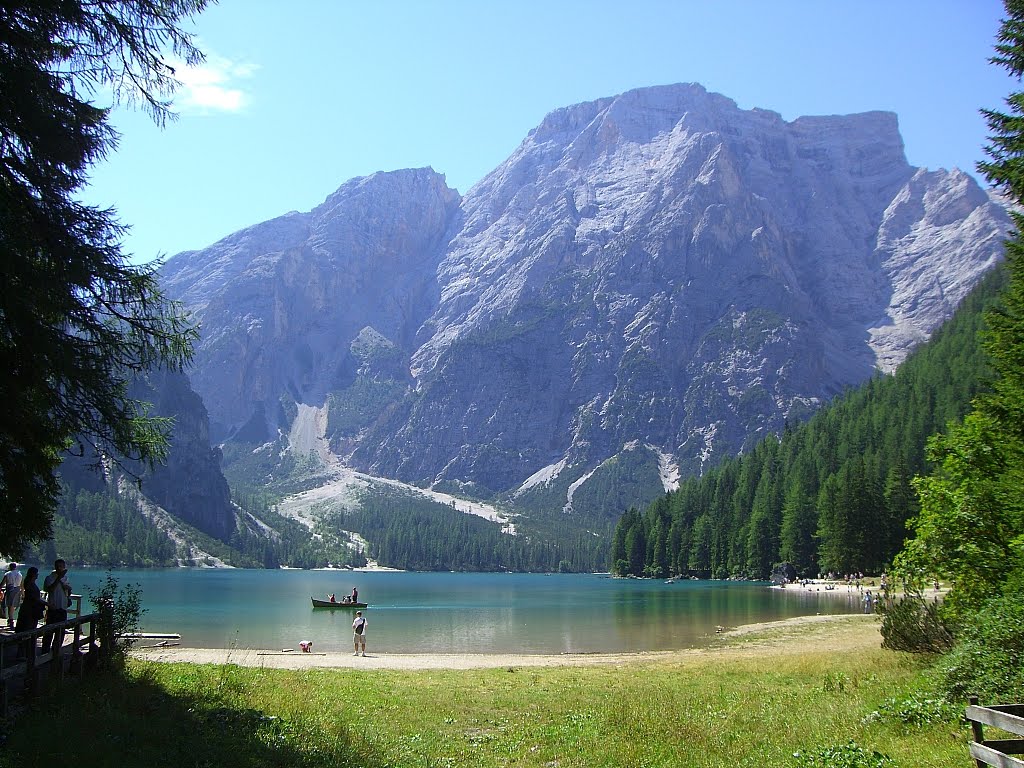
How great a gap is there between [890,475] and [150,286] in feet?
352

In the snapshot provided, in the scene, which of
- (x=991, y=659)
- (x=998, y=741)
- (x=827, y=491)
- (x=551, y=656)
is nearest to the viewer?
(x=998, y=741)

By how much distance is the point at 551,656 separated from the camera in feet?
142

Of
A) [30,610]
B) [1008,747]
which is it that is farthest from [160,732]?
[1008,747]

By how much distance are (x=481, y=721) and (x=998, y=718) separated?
12723 mm

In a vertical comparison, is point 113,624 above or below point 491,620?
above

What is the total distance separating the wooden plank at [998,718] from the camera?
885 centimetres

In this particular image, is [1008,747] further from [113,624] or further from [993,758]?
[113,624]

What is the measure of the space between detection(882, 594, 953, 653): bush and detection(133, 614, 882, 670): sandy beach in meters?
7.73

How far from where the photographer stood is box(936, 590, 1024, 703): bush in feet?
44.1

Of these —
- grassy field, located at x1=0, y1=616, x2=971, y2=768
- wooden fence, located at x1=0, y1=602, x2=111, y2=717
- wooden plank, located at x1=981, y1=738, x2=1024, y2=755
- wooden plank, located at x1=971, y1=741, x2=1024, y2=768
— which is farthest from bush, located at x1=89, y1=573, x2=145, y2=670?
wooden plank, located at x1=981, y1=738, x2=1024, y2=755

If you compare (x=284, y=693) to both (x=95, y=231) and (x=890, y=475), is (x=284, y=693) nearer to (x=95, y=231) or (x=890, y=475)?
(x=95, y=231)

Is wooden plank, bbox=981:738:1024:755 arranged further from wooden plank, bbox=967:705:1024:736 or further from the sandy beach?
the sandy beach

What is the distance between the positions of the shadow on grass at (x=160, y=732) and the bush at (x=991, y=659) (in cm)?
1094

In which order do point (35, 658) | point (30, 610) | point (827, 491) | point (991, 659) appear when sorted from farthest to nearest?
point (827, 491) → point (30, 610) → point (35, 658) → point (991, 659)
